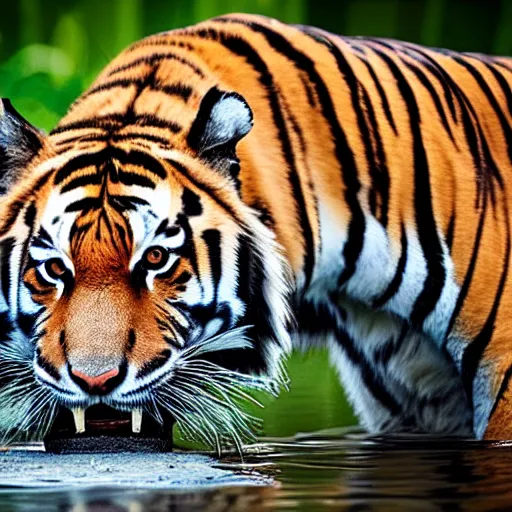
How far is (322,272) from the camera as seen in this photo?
397cm

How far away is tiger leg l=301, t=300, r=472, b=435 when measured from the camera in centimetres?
411

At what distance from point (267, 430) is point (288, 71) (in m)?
1.12

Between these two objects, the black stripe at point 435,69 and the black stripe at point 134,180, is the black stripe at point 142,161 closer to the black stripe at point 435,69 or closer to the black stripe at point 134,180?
the black stripe at point 134,180

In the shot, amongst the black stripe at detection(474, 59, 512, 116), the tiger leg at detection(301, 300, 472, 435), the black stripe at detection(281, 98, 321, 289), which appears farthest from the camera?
the black stripe at detection(474, 59, 512, 116)

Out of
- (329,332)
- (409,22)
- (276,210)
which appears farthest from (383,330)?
(409,22)

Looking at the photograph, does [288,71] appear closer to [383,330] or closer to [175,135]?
[175,135]

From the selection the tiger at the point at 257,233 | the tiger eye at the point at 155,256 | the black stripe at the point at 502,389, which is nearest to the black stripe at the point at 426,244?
the tiger at the point at 257,233

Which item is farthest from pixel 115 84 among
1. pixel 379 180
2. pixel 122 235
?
pixel 379 180

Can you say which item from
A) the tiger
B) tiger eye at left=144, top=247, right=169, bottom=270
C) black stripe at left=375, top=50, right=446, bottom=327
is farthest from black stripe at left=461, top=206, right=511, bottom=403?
tiger eye at left=144, top=247, right=169, bottom=270

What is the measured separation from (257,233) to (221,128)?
0.25 m

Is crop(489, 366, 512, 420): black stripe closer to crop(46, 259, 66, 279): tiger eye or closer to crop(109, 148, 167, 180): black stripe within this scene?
crop(109, 148, 167, 180): black stripe

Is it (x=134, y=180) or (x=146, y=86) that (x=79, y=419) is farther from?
(x=146, y=86)

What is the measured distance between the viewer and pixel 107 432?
3.65 metres

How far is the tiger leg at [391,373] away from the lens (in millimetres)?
4113
